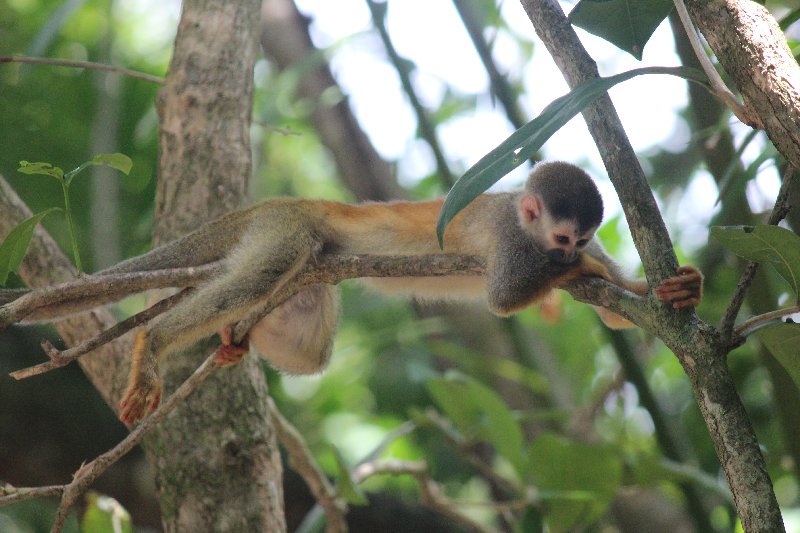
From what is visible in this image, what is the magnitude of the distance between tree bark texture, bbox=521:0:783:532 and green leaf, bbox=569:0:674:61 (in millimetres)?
122

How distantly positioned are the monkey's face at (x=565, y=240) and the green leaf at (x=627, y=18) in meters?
1.34

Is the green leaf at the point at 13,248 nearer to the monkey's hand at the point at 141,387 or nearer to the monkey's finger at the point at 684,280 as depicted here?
the monkey's hand at the point at 141,387

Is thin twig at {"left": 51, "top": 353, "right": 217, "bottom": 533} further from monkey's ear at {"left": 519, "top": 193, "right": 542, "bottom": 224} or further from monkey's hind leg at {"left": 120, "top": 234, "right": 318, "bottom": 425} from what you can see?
monkey's ear at {"left": 519, "top": 193, "right": 542, "bottom": 224}

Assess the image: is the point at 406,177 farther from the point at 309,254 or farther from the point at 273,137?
the point at 309,254

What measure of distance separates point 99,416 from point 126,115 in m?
2.10

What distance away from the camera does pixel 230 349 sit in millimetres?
3236

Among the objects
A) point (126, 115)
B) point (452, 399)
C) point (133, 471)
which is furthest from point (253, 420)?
point (126, 115)

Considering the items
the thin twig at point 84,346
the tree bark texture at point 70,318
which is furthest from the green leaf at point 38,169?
the tree bark texture at point 70,318

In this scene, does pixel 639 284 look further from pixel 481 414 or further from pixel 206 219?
pixel 206 219

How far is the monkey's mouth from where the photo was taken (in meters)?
3.36

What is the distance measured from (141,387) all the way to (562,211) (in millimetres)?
1796

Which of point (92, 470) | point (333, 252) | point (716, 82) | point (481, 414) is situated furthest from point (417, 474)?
point (716, 82)

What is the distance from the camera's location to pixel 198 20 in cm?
392

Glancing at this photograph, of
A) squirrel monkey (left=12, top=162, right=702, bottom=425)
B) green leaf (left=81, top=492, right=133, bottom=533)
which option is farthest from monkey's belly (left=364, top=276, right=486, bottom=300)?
green leaf (left=81, top=492, right=133, bottom=533)
